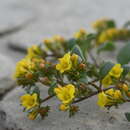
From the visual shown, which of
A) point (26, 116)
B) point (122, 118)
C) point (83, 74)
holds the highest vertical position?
point (83, 74)

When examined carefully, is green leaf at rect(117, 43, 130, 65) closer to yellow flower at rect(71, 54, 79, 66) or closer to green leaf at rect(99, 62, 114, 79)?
green leaf at rect(99, 62, 114, 79)

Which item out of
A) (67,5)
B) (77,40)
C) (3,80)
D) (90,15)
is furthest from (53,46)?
(67,5)

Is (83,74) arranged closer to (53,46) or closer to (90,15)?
(53,46)

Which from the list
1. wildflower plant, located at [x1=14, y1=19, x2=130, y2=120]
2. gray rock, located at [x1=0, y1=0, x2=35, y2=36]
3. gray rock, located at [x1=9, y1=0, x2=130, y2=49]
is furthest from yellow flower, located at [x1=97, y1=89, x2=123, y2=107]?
gray rock, located at [x1=0, y1=0, x2=35, y2=36]

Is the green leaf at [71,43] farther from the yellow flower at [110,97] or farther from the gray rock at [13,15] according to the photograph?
the gray rock at [13,15]

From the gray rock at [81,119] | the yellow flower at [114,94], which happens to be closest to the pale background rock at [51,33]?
the gray rock at [81,119]
